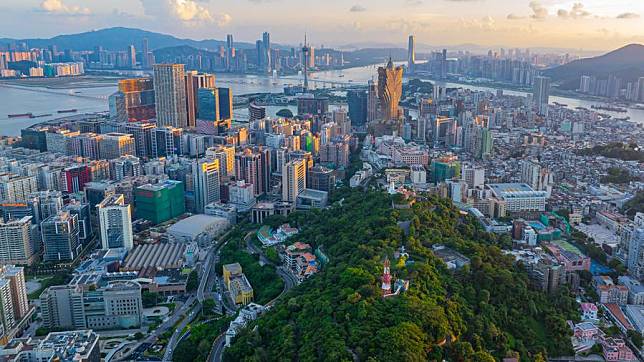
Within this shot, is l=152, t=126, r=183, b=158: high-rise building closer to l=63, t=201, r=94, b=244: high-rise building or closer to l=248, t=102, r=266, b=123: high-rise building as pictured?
l=248, t=102, r=266, b=123: high-rise building

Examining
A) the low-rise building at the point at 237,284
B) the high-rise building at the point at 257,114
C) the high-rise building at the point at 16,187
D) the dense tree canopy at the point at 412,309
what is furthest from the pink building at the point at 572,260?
the high-rise building at the point at 257,114

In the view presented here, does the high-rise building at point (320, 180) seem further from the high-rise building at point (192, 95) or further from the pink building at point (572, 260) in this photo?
the high-rise building at point (192, 95)

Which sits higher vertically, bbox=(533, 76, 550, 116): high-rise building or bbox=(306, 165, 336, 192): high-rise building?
bbox=(533, 76, 550, 116): high-rise building

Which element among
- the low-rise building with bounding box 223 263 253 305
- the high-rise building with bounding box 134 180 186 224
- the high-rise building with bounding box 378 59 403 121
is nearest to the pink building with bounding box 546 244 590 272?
the low-rise building with bounding box 223 263 253 305

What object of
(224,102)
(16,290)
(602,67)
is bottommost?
(16,290)

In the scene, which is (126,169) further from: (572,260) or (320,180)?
(572,260)

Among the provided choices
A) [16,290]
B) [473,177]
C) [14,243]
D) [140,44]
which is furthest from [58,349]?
[140,44]

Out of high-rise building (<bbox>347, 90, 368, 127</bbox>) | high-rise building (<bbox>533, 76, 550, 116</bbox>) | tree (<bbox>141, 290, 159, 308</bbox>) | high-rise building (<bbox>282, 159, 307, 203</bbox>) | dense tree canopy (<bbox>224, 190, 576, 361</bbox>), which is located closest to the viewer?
dense tree canopy (<bbox>224, 190, 576, 361</bbox>)

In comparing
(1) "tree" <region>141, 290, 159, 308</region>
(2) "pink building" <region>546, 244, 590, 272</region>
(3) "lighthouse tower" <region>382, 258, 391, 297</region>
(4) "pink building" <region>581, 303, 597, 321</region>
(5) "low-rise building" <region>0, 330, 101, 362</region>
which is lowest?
(1) "tree" <region>141, 290, 159, 308</region>
